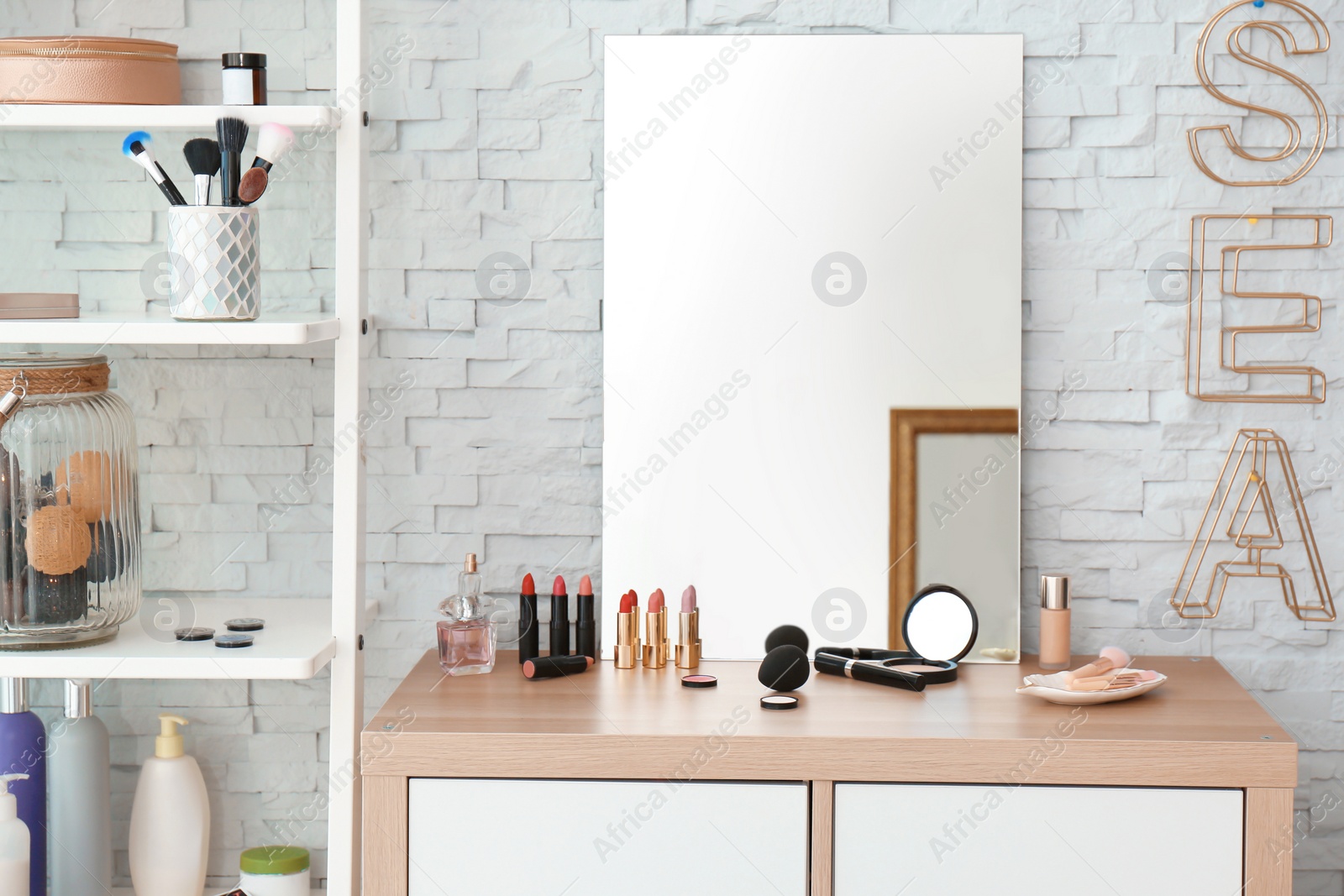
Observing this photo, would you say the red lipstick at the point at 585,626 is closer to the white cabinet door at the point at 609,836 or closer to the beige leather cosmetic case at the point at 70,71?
the white cabinet door at the point at 609,836

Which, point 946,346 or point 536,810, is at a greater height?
point 946,346

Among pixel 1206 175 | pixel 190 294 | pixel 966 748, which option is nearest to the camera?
pixel 966 748

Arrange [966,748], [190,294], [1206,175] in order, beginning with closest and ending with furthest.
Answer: [966,748] → [190,294] → [1206,175]

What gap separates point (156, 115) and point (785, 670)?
1.09m

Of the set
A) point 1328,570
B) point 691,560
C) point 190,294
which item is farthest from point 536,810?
point 1328,570

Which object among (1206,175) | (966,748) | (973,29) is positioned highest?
(973,29)

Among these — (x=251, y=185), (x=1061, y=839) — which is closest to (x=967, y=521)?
(x=1061, y=839)

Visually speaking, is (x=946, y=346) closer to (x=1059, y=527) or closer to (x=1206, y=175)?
(x=1059, y=527)

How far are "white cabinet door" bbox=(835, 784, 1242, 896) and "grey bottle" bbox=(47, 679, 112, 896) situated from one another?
1097 millimetres

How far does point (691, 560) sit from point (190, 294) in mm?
787

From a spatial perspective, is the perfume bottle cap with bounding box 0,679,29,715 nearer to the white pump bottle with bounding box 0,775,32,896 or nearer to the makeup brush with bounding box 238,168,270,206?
the white pump bottle with bounding box 0,775,32,896

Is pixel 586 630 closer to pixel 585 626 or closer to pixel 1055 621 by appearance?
pixel 585 626

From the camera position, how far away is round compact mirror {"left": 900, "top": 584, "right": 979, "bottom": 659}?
1.64 metres

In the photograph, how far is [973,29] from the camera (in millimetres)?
1704
